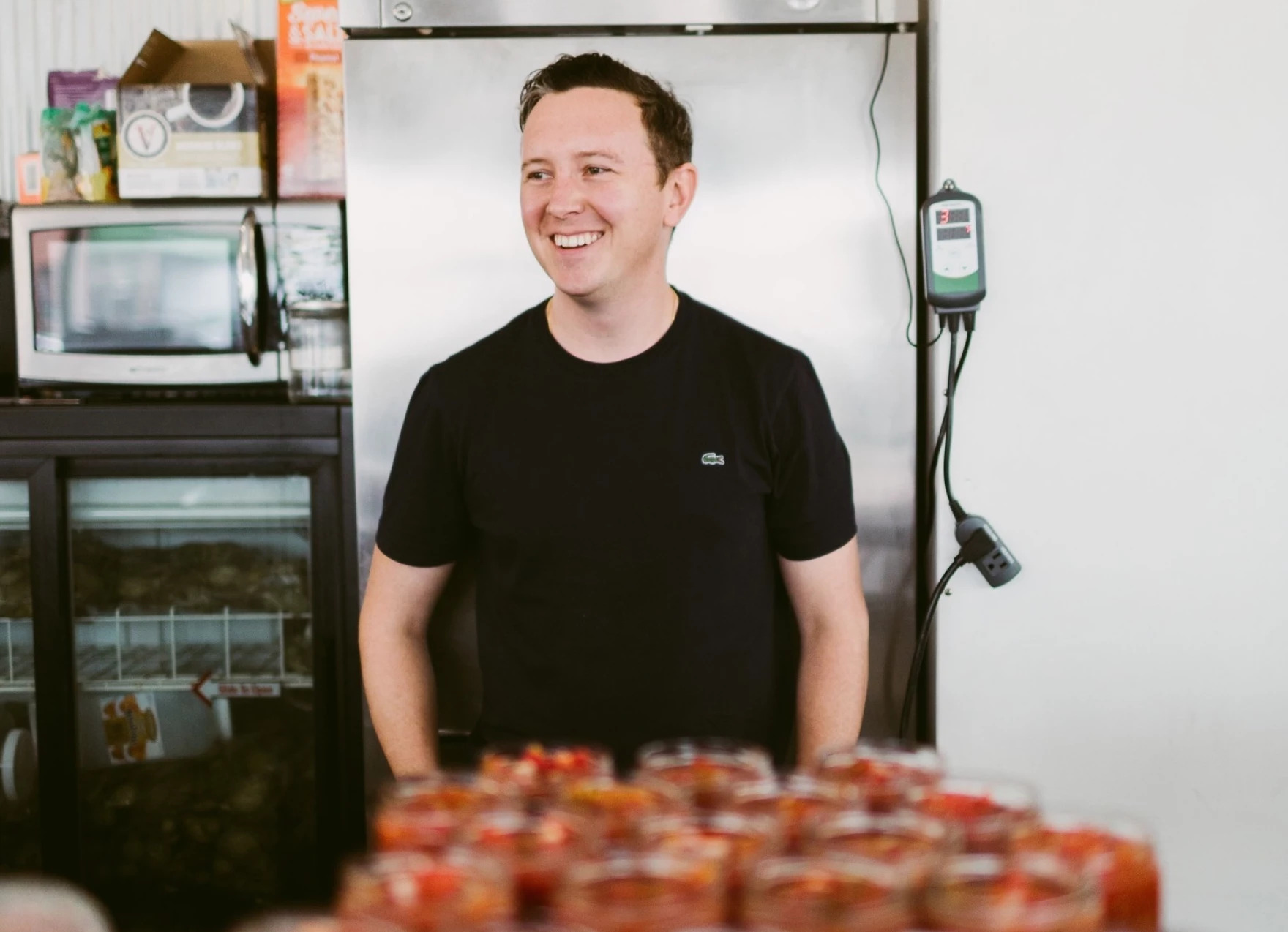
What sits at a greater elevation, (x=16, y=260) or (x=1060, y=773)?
(x=16, y=260)

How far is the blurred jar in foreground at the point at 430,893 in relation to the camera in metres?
0.69

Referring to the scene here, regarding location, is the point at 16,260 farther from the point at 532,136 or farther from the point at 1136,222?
the point at 1136,222

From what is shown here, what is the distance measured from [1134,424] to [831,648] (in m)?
0.60

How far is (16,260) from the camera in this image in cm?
222

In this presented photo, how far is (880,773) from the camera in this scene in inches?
36.5

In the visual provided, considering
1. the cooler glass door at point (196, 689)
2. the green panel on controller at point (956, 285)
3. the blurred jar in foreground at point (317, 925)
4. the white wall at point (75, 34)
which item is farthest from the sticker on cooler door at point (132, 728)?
the blurred jar in foreground at point (317, 925)

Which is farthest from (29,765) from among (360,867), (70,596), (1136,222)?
(1136,222)

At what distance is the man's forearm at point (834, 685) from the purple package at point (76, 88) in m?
2.07

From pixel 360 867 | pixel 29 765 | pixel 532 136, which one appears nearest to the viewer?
pixel 360 867

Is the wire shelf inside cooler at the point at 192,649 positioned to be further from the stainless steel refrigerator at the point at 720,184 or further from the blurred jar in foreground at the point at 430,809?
the blurred jar in foreground at the point at 430,809

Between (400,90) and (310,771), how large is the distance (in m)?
1.38

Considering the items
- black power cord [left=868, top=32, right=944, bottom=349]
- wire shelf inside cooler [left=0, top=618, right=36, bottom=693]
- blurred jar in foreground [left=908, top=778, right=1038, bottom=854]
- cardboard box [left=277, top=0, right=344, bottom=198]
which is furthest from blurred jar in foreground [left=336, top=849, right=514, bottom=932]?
wire shelf inside cooler [left=0, top=618, right=36, bottom=693]

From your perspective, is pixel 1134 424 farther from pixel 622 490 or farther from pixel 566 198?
pixel 566 198

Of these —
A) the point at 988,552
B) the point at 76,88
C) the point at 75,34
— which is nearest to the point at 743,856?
the point at 988,552
